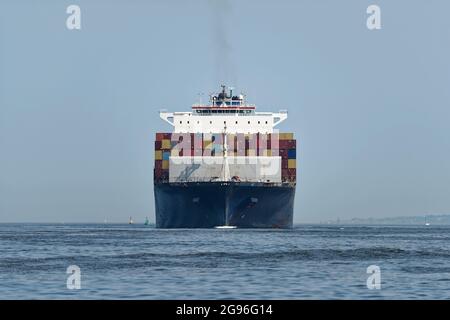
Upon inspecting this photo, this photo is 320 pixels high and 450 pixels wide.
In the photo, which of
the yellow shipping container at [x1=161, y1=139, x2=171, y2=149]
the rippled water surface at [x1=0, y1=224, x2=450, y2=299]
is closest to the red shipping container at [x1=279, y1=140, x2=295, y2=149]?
the yellow shipping container at [x1=161, y1=139, x2=171, y2=149]

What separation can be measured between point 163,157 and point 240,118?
9.44m

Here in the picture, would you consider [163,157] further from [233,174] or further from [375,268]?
[375,268]

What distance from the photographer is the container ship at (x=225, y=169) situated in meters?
103

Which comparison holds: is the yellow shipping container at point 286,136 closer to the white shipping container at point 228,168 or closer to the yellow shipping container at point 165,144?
the white shipping container at point 228,168

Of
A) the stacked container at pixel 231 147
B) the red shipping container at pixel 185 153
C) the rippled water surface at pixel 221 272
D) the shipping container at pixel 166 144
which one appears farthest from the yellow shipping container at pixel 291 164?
the rippled water surface at pixel 221 272

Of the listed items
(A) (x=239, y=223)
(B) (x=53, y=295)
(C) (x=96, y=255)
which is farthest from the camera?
(A) (x=239, y=223)

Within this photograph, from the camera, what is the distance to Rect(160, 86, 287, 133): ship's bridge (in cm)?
11606

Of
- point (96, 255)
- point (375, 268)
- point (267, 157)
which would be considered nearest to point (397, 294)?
point (375, 268)

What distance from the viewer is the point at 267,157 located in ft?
364

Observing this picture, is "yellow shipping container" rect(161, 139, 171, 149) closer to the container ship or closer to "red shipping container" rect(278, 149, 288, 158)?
the container ship

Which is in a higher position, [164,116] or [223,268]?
[164,116]

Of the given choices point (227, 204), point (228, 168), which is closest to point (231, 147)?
point (228, 168)

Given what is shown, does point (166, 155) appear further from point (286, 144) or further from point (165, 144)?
point (286, 144)

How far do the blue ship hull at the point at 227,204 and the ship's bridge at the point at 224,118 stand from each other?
10.1 meters
